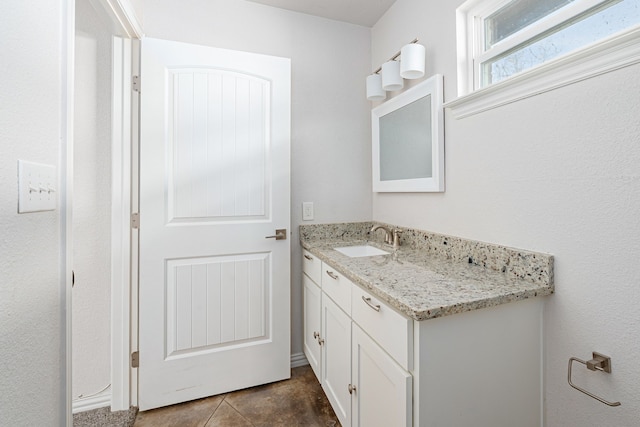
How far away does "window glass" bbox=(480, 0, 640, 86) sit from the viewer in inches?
35.9

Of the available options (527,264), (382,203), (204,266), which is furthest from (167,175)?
(527,264)

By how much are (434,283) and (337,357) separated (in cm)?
66

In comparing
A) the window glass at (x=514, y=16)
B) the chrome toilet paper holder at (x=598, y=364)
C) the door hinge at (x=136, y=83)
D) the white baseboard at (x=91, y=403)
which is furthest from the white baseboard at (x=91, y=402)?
the window glass at (x=514, y=16)

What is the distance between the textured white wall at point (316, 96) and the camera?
6.21ft

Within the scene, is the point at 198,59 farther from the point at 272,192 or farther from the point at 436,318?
the point at 436,318

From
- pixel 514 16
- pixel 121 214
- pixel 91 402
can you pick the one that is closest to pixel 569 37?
pixel 514 16

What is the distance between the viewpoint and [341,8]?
1.99 meters

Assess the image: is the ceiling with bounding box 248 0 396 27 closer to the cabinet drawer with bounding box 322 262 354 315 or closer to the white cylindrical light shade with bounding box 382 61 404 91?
the white cylindrical light shade with bounding box 382 61 404 91

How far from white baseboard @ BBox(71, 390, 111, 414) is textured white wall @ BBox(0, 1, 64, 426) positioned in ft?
3.50

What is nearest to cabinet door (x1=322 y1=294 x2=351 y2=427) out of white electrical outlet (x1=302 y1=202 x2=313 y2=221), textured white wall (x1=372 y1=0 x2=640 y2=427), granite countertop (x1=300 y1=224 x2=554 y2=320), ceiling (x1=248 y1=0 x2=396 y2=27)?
granite countertop (x1=300 y1=224 x2=554 y2=320)

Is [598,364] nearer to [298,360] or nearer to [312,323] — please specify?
→ [312,323]

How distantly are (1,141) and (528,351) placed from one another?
5.26 feet

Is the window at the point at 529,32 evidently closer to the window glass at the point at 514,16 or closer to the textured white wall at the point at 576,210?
the window glass at the point at 514,16

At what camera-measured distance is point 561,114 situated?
1001 millimetres
